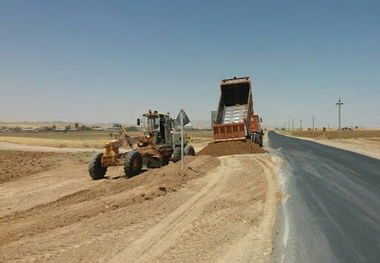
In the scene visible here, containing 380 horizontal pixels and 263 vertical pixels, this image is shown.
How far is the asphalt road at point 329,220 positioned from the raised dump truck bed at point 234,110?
12.1 metres

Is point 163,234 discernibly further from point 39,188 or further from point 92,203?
point 39,188

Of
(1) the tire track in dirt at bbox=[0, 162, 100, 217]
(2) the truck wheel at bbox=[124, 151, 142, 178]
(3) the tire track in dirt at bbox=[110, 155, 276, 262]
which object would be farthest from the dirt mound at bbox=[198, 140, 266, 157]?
(3) the tire track in dirt at bbox=[110, 155, 276, 262]

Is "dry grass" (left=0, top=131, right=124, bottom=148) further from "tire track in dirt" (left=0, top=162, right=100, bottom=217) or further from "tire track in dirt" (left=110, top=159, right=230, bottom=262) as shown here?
"tire track in dirt" (left=110, top=159, right=230, bottom=262)

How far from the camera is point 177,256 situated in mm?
6125

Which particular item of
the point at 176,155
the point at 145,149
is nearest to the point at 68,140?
the point at 176,155

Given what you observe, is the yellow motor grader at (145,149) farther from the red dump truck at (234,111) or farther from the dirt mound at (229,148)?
the red dump truck at (234,111)

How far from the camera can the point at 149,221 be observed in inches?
326

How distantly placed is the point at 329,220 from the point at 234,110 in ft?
70.4

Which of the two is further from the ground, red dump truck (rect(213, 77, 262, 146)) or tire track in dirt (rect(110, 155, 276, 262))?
red dump truck (rect(213, 77, 262, 146))

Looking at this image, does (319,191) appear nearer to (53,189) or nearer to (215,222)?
(215,222)

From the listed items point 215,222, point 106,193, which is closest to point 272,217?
point 215,222

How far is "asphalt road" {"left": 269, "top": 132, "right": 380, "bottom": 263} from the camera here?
20.7ft

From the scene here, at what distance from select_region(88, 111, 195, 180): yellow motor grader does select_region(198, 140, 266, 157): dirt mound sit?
3.87m

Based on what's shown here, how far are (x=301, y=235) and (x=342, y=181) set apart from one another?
7677mm
